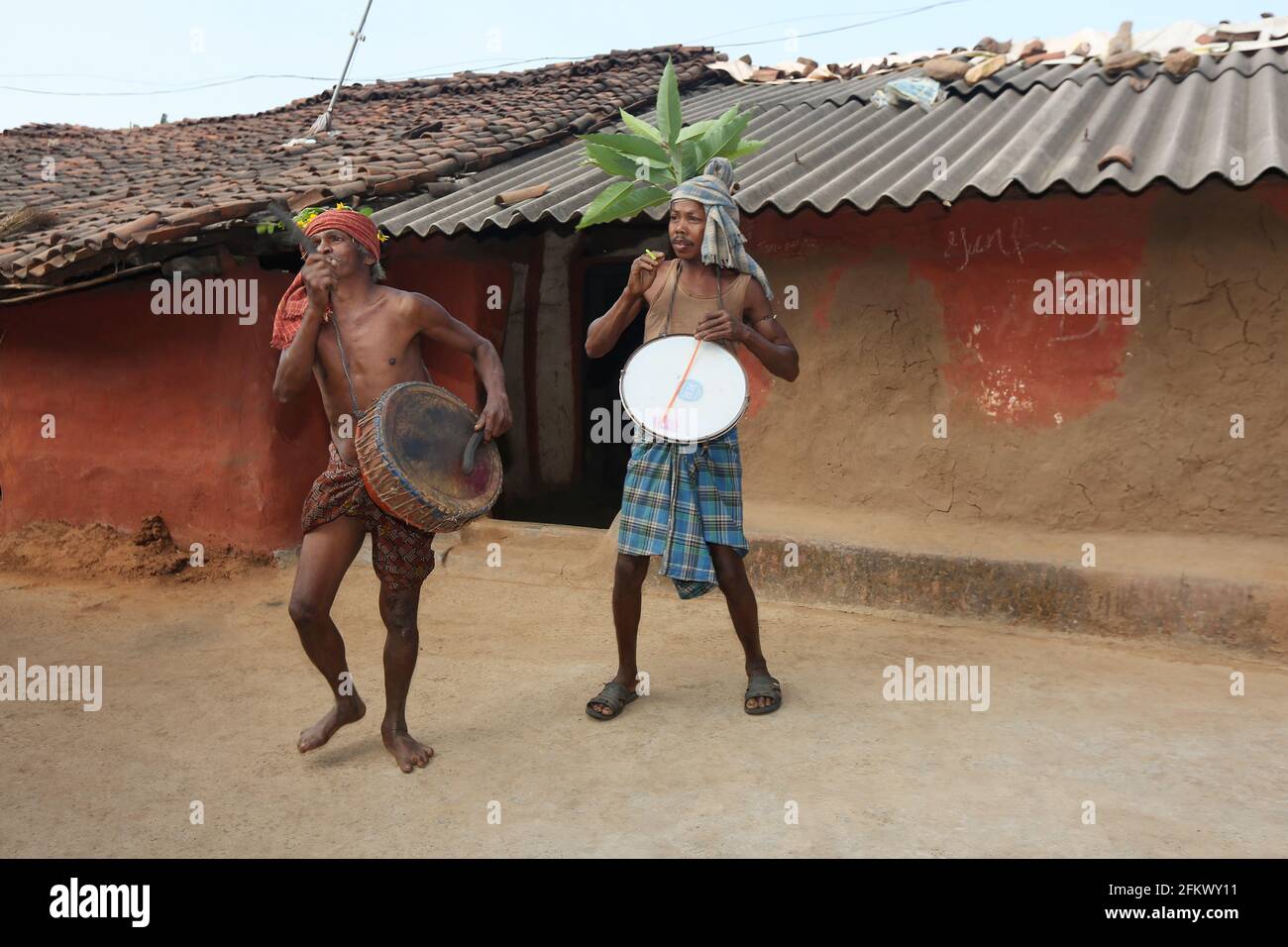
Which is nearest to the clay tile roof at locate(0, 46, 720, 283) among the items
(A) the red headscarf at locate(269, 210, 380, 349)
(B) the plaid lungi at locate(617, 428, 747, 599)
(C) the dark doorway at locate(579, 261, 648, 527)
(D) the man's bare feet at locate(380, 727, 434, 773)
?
(C) the dark doorway at locate(579, 261, 648, 527)

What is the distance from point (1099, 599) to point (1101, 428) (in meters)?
0.84

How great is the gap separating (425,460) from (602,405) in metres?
5.72

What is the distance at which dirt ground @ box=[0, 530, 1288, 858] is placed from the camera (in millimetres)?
3168

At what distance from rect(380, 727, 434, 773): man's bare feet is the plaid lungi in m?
0.96

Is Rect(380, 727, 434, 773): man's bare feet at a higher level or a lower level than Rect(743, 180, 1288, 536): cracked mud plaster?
lower

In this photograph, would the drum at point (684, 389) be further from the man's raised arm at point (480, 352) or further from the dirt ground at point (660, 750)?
the dirt ground at point (660, 750)

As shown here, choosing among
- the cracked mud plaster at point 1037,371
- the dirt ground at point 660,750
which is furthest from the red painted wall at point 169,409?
the cracked mud plaster at point 1037,371

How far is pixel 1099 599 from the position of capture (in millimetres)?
5059

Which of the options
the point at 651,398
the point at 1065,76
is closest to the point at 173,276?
the point at 651,398

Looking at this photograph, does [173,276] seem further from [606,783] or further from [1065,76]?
[1065,76]

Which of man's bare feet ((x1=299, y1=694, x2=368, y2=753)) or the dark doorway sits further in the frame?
the dark doorway

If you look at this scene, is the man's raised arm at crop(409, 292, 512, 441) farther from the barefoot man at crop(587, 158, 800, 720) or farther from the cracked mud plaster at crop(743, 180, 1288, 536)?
the cracked mud plaster at crop(743, 180, 1288, 536)

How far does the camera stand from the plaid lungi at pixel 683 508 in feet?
12.9

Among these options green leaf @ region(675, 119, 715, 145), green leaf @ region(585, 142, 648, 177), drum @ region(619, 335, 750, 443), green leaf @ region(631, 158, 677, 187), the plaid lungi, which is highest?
green leaf @ region(675, 119, 715, 145)
